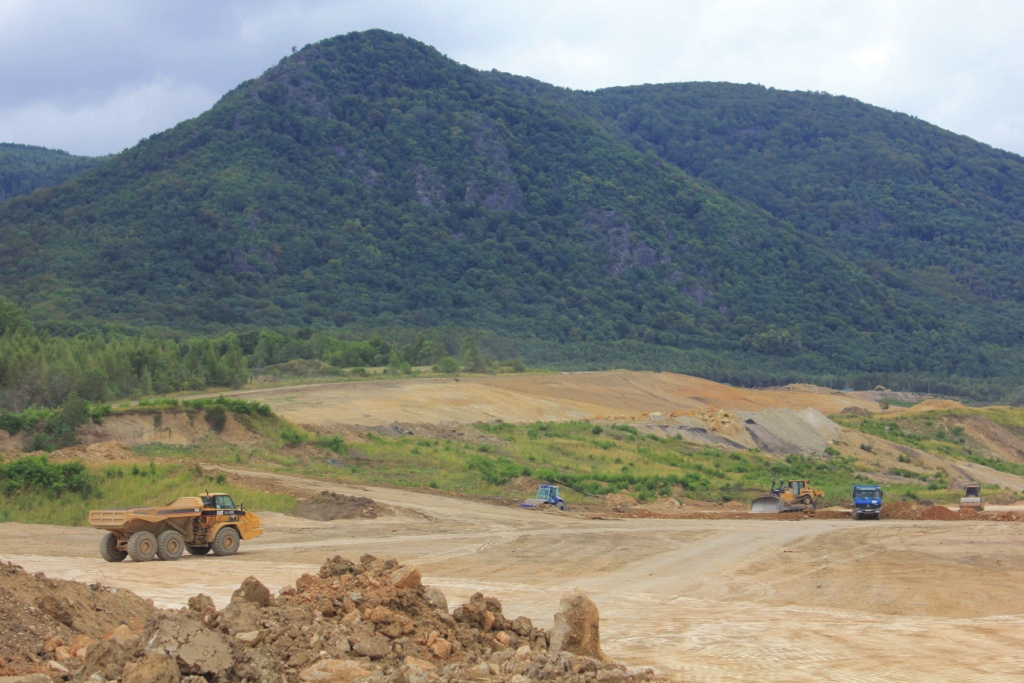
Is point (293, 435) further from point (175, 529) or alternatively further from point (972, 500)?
point (972, 500)

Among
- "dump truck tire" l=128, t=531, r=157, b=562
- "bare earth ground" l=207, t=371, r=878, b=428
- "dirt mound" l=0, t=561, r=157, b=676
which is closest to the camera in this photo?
"dirt mound" l=0, t=561, r=157, b=676

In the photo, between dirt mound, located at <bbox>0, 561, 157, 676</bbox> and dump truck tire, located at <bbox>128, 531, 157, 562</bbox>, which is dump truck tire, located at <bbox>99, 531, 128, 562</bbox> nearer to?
dump truck tire, located at <bbox>128, 531, 157, 562</bbox>

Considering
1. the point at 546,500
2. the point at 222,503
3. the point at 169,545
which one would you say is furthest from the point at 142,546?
the point at 546,500

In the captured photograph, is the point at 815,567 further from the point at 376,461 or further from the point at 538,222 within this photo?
the point at 538,222

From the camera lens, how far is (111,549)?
26188mm

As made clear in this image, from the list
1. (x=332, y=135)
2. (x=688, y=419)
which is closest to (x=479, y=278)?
(x=332, y=135)

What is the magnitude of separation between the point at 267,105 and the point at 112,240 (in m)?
53.3

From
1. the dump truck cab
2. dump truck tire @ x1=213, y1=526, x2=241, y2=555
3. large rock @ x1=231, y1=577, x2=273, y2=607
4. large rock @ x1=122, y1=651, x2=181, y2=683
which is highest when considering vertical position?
large rock @ x1=231, y1=577, x2=273, y2=607

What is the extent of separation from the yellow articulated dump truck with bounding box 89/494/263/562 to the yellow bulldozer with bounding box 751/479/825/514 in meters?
22.4

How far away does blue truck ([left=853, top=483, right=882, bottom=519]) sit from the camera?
41188 mm

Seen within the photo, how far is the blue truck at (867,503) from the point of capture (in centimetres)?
4119

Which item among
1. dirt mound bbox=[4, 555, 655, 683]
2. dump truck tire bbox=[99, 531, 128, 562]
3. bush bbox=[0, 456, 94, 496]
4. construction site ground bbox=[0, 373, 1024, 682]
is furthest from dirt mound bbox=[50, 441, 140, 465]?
dirt mound bbox=[4, 555, 655, 683]

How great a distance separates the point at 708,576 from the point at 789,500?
19472 millimetres

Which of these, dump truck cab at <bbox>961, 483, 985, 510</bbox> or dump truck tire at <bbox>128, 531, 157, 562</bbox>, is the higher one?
dump truck tire at <bbox>128, 531, 157, 562</bbox>
